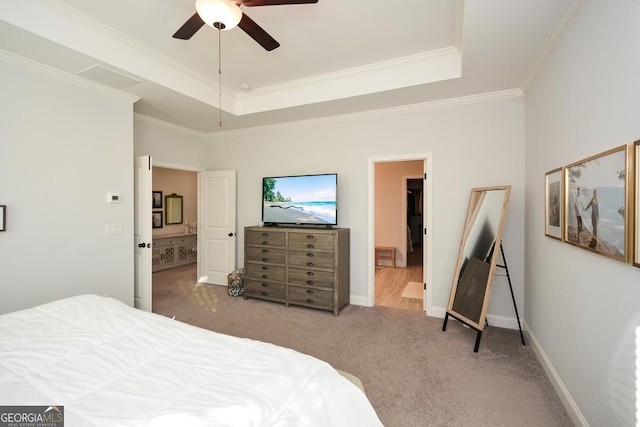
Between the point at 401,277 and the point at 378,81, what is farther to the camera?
the point at 401,277

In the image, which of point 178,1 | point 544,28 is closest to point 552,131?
point 544,28

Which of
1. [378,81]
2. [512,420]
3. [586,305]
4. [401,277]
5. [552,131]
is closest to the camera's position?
[586,305]

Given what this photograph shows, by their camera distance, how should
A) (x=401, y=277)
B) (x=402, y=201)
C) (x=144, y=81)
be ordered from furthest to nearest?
(x=402, y=201) → (x=401, y=277) → (x=144, y=81)

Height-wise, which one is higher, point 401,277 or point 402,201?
point 402,201

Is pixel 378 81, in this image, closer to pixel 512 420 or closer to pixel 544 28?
pixel 544 28

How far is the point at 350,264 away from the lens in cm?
422

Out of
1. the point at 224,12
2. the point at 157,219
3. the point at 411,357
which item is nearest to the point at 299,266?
the point at 411,357

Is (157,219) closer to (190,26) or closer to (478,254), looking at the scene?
(190,26)

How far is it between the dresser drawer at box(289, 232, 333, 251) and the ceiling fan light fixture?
2554 mm

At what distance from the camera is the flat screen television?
4.12 metres

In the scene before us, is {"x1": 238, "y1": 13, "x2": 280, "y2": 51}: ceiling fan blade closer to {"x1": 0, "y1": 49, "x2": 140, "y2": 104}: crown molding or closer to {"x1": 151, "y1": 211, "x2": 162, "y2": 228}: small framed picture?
{"x1": 0, "y1": 49, "x2": 140, "y2": 104}: crown molding

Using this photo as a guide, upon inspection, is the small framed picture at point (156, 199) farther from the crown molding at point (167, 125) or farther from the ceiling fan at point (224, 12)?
the ceiling fan at point (224, 12)

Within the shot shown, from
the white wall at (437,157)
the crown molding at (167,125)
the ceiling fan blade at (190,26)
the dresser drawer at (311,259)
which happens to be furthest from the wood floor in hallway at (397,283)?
the crown molding at (167,125)

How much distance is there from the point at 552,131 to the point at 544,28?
2.52ft
